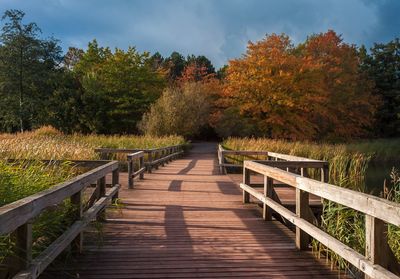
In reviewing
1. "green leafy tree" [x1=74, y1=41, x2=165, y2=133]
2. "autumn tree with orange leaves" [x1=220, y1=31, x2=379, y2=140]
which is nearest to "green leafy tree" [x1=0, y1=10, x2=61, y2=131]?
"green leafy tree" [x1=74, y1=41, x2=165, y2=133]

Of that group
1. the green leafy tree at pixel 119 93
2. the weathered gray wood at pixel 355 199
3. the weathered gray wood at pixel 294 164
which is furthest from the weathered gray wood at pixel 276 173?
the green leafy tree at pixel 119 93

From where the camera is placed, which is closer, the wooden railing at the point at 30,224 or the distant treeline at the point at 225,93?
the wooden railing at the point at 30,224

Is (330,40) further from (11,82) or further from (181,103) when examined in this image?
(11,82)

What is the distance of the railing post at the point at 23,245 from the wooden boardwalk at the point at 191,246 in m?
0.91

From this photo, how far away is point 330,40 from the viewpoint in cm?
3981

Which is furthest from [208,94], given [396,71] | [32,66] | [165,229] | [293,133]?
[165,229]

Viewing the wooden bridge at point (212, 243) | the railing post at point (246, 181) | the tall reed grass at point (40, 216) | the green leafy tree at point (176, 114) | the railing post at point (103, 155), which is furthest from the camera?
the green leafy tree at point (176, 114)

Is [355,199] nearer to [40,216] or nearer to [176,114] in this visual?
[40,216]

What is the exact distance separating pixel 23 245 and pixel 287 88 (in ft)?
97.5

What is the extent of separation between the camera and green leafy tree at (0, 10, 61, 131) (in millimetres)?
32812

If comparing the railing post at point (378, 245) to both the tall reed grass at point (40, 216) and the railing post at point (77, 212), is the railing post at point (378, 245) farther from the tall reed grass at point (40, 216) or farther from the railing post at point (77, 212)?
the railing post at point (77, 212)

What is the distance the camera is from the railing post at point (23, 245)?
3043 mm

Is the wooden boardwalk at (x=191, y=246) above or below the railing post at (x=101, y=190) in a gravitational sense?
below

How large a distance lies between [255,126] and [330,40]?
40.9 ft
